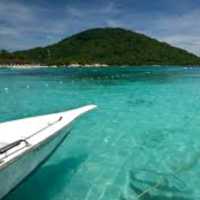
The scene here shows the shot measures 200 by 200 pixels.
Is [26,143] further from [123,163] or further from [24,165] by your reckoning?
[123,163]

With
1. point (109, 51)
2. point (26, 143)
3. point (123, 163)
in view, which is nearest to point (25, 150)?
point (26, 143)

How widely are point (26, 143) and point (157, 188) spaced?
2.38 metres

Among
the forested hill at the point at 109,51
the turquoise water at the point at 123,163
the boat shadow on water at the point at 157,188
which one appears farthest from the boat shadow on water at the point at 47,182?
the forested hill at the point at 109,51

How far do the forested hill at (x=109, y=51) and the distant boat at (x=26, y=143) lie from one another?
117548 millimetres

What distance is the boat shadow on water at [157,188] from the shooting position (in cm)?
460

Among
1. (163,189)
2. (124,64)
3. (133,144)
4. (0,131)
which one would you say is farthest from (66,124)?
(124,64)

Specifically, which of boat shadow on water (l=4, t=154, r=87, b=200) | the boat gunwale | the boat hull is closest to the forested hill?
boat shadow on water (l=4, t=154, r=87, b=200)

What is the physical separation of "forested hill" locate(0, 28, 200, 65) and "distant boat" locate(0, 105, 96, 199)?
118 m

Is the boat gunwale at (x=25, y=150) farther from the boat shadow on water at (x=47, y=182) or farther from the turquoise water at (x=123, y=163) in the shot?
the turquoise water at (x=123, y=163)

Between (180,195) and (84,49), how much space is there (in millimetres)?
154153

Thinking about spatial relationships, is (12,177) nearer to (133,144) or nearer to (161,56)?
(133,144)

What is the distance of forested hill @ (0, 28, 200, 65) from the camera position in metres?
136

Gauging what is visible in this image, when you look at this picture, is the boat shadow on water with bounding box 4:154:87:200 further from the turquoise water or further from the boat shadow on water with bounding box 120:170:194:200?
the boat shadow on water with bounding box 120:170:194:200

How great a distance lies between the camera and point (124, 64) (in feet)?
441
